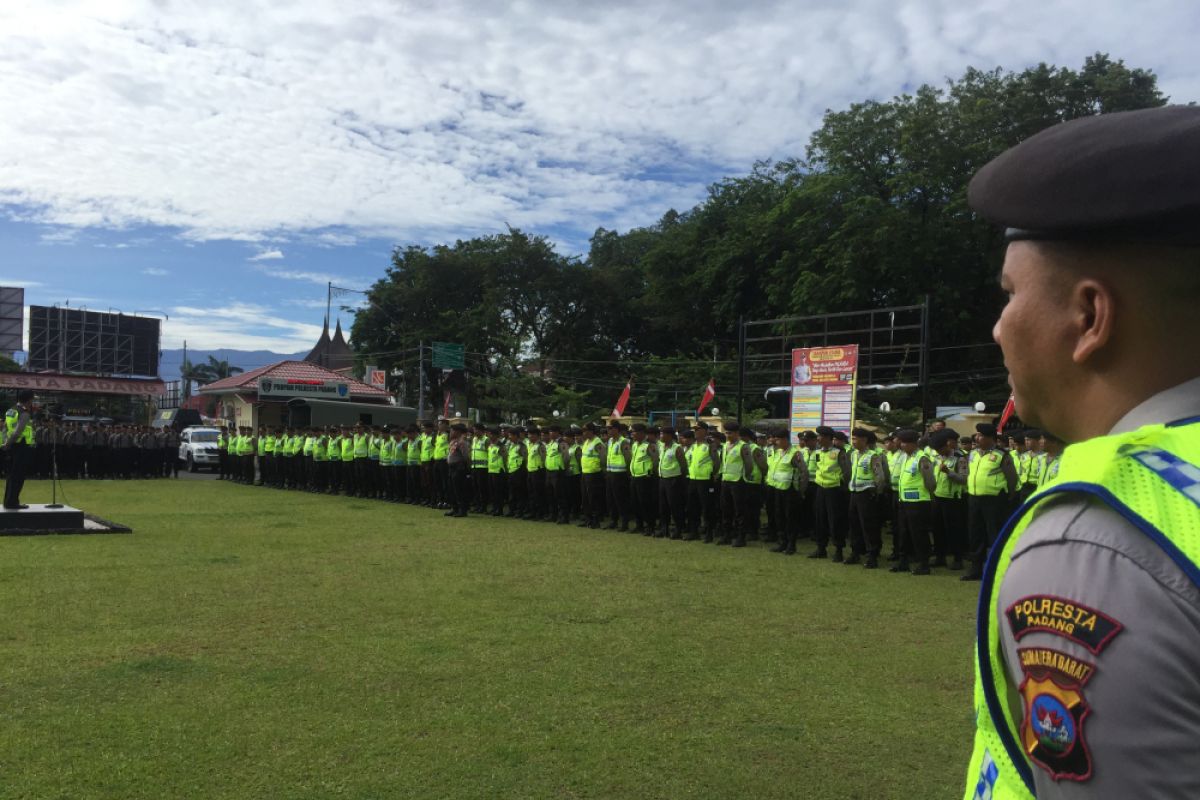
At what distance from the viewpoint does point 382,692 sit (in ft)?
16.5

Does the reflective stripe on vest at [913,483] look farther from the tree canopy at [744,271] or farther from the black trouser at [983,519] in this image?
the tree canopy at [744,271]

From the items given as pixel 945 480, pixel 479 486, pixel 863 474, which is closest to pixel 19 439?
pixel 479 486

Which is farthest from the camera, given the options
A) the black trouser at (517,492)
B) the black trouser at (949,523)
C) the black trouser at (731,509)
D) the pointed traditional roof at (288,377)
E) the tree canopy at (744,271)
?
the pointed traditional roof at (288,377)

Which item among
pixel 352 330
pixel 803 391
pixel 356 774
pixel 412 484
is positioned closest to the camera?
pixel 356 774

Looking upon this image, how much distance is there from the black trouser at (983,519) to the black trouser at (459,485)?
927 cm

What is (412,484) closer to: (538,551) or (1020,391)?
(538,551)

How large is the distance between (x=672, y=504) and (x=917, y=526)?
165 inches

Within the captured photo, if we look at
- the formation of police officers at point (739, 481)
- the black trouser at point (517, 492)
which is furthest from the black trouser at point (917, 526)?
the black trouser at point (517, 492)

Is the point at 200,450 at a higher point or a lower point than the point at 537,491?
lower

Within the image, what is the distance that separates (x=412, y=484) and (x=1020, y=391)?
19669mm

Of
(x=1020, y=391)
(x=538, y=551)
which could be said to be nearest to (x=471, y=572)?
(x=538, y=551)

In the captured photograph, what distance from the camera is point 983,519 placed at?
34.6 feet

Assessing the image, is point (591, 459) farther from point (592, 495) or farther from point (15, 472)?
point (15, 472)

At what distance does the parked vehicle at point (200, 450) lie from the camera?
33.2 metres
